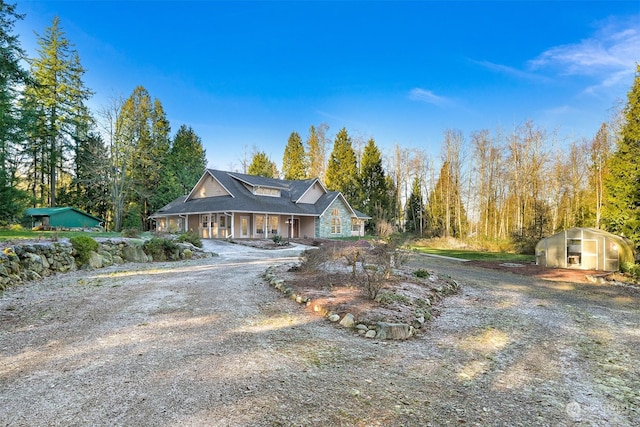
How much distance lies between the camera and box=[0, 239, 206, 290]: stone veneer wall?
8031 mm

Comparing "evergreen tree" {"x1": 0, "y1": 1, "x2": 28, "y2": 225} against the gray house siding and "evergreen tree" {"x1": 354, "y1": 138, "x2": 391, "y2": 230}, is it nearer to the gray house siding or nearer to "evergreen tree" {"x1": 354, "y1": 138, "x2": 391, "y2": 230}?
the gray house siding

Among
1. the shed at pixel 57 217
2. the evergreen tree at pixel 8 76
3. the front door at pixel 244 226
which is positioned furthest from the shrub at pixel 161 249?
the shed at pixel 57 217

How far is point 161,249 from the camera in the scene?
1362 cm

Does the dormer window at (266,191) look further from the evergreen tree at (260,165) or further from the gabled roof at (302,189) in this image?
the evergreen tree at (260,165)

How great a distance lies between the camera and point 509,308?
280 inches

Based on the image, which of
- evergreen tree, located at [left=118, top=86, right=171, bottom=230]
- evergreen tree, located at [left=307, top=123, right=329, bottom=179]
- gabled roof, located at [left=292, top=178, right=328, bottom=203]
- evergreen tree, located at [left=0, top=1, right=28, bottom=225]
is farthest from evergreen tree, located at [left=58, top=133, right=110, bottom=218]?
evergreen tree, located at [left=307, top=123, right=329, bottom=179]

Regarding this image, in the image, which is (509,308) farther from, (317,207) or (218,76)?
(317,207)

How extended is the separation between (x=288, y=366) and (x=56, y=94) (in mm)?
37261

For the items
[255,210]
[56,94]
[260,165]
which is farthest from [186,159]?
[255,210]

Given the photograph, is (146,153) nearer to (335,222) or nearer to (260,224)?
(260,224)

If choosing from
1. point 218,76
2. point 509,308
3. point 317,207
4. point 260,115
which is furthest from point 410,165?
point 509,308

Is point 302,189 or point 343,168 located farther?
point 343,168

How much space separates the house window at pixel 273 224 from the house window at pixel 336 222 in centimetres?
575

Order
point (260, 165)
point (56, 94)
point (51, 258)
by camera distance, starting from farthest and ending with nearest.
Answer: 1. point (260, 165)
2. point (56, 94)
3. point (51, 258)
